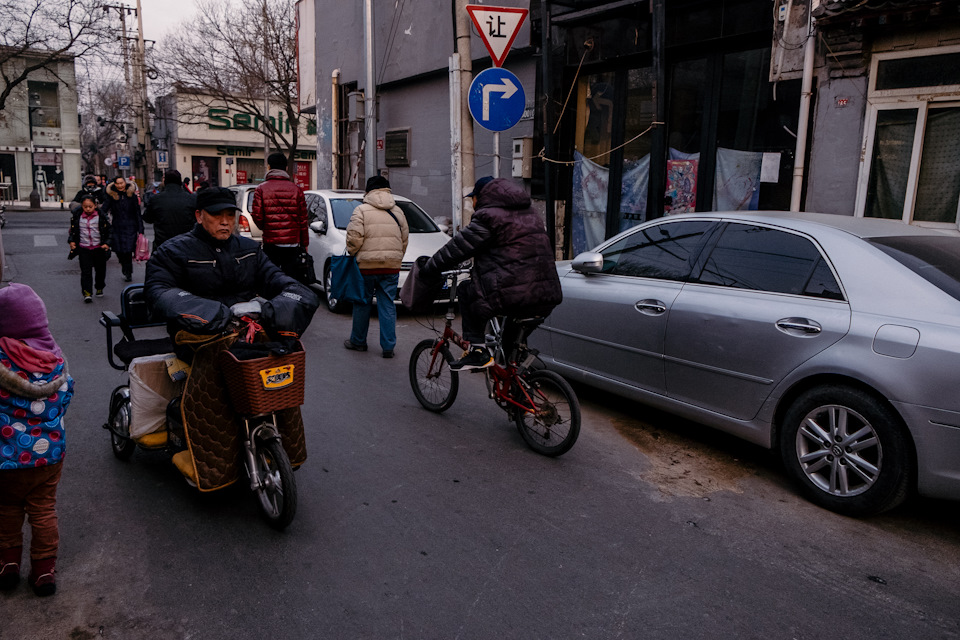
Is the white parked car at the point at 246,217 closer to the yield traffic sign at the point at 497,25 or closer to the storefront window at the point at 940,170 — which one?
the yield traffic sign at the point at 497,25

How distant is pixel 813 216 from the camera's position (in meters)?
5.07

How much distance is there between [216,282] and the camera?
163 inches

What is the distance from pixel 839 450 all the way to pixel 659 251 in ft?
6.62

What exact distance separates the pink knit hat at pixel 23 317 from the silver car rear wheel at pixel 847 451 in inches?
154

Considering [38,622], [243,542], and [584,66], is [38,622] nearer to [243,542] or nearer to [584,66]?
[243,542]

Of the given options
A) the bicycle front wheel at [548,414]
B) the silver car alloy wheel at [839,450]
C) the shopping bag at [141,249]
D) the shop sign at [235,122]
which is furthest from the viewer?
the shop sign at [235,122]

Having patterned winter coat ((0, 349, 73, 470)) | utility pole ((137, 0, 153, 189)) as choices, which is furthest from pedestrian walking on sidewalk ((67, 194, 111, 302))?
utility pole ((137, 0, 153, 189))

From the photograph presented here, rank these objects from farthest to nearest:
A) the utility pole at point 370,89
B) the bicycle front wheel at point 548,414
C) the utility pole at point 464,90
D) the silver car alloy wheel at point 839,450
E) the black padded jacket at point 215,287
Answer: the utility pole at point 370,89 < the utility pole at point 464,90 < the bicycle front wheel at point 548,414 < the silver car alloy wheel at point 839,450 < the black padded jacket at point 215,287

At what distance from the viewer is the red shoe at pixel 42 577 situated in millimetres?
3176

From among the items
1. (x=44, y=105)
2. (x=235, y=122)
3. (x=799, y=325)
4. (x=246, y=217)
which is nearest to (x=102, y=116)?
(x=44, y=105)

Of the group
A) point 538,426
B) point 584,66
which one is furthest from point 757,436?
point 584,66

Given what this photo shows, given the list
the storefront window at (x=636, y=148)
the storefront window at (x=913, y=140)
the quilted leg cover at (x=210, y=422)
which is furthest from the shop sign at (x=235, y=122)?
the quilted leg cover at (x=210, y=422)

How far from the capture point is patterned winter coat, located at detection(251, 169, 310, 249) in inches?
351

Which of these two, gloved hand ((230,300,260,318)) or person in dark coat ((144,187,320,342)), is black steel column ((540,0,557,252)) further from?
gloved hand ((230,300,260,318))
